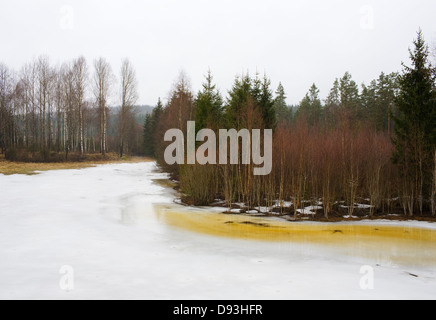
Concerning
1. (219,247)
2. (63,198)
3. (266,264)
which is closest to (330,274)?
(266,264)

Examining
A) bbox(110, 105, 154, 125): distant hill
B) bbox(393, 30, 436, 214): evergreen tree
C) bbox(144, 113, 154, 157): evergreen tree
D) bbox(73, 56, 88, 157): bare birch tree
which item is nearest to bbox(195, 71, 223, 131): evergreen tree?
bbox(393, 30, 436, 214): evergreen tree

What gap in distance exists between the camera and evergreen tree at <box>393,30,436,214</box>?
13.2 metres

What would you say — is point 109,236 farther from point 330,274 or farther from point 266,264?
point 330,274

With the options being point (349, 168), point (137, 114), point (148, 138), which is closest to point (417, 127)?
point (349, 168)

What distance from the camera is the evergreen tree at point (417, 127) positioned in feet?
43.2

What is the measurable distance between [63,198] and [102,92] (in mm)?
36596

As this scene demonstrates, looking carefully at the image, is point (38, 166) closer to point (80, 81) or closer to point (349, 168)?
point (80, 81)

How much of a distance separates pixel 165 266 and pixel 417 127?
13.1 m

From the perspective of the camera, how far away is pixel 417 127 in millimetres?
13367

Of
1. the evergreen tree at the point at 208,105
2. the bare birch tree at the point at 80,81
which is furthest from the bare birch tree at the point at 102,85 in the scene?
the evergreen tree at the point at 208,105

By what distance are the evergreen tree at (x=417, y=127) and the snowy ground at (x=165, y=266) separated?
795cm

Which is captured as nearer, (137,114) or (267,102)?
(267,102)

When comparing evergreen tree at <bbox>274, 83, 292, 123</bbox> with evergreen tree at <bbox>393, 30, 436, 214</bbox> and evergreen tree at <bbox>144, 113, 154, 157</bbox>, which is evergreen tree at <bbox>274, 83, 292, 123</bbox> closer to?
evergreen tree at <bbox>144, 113, 154, 157</bbox>
